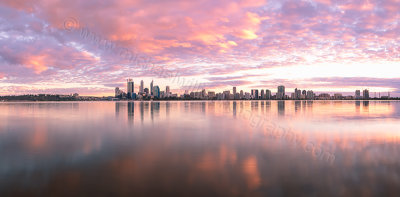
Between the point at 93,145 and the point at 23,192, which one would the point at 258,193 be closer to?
the point at 23,192

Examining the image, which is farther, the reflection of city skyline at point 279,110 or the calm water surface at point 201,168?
the reflection of city skyline at point 279,110

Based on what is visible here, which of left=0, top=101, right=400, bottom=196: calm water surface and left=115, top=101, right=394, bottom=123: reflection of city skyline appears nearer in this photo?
left=0, top=101, right=400, bottom=196: calm water surface

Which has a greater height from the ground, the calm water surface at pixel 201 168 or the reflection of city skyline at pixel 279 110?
the calm water surface at pixel 201 168

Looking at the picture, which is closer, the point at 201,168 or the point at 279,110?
the point at 201,168

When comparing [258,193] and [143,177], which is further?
[143,177]

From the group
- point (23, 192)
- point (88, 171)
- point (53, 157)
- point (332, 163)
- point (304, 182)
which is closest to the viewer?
point (23, 192)

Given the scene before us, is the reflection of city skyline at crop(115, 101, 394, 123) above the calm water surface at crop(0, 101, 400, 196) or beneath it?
beneath

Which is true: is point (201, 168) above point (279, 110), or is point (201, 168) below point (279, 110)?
above

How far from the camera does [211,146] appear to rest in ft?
49.0

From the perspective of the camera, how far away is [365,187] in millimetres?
8211

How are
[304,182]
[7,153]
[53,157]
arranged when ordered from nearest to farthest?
1. [304,182]
2. [53,157]
3. [7,153]

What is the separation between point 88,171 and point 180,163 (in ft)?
12.7

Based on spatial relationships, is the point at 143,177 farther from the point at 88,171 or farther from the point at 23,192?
the point at 23,192

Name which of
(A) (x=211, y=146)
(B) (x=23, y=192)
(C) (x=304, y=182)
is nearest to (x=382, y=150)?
(C) (x=304, y=182)
